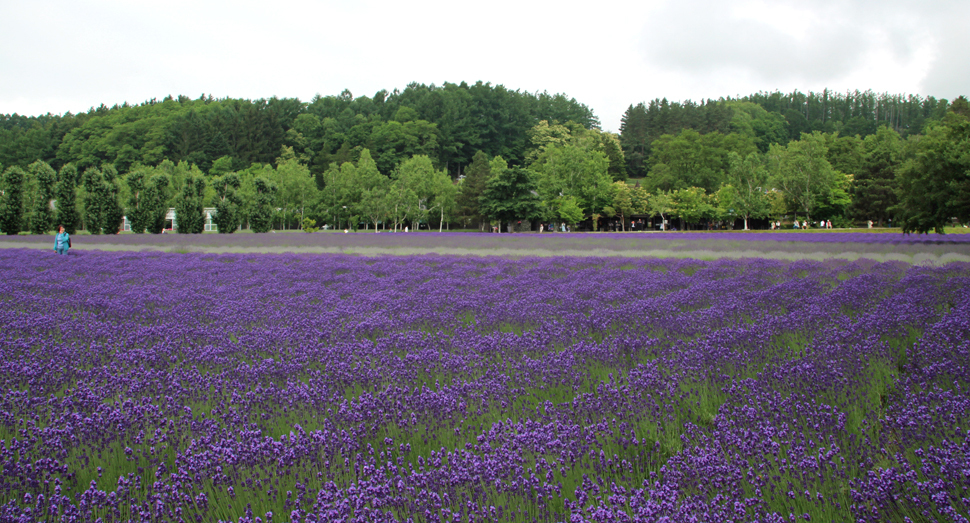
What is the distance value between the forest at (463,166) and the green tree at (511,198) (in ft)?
0.72

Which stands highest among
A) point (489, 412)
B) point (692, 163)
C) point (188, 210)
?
point (692, 163)

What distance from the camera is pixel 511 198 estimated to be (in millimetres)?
59094

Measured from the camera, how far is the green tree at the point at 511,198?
58250 millimetres

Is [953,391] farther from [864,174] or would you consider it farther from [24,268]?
[864,174]

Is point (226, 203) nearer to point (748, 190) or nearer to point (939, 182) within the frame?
point (939, 182)

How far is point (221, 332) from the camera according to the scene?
22.3 feet

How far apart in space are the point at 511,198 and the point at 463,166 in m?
63.7

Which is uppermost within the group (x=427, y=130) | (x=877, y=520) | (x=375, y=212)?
(x=427, y=130)

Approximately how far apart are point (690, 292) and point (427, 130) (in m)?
105

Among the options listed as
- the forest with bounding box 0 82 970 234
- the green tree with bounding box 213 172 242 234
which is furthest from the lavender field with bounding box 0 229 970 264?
the green tree with bounding box 213 172 242 234

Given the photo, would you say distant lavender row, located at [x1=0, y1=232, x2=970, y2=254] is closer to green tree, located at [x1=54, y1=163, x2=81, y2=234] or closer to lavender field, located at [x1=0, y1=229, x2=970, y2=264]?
lavender field, located at [x1=0, y1=229, x2=970, y2=264]

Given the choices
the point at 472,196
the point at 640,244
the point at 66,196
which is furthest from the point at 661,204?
the point at 66,196

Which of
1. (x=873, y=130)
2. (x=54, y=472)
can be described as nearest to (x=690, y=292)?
(x=54, y=472)

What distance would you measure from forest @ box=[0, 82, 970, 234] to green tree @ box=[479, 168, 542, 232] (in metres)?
0.22
